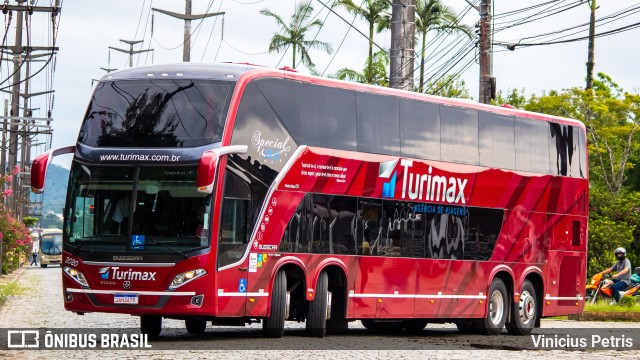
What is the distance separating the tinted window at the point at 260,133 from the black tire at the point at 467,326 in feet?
21.9

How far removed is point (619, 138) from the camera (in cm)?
5925

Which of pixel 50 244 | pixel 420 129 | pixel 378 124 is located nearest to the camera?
pixel 378 124

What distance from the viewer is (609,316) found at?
30219mm

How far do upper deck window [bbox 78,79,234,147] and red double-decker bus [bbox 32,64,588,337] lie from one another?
27 mm

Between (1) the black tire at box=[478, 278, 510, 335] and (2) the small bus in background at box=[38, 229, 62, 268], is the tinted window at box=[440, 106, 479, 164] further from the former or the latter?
(2) the small bus in background at box=[38, 229, 62, 268]

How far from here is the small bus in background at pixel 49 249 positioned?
9338 cm

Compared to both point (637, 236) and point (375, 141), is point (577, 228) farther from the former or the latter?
point (637, 236)

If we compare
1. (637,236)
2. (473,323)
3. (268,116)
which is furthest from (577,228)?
(637,236)

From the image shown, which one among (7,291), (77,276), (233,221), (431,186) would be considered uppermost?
(431,186)

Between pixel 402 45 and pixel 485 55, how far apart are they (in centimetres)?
485

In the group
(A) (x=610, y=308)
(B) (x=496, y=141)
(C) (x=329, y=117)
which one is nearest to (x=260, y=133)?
(C) (x=329, y=117)

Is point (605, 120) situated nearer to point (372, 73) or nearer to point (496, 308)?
point (372, 73)

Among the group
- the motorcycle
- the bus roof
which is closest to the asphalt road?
the motorcycle

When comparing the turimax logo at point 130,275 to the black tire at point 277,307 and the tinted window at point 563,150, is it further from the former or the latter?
the tinted window at point 563,150
